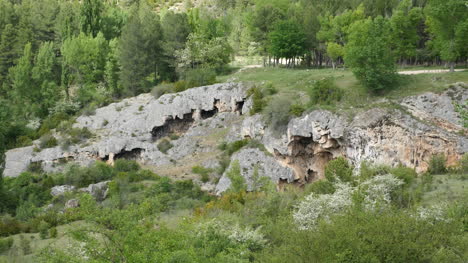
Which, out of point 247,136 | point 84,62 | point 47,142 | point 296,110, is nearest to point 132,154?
point 47,142

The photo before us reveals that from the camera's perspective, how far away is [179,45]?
6538 cm

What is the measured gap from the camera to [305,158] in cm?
4716

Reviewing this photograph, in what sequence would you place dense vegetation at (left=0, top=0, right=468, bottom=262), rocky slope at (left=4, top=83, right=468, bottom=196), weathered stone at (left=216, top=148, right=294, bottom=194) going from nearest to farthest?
dense vegetation at (left=0, top=0, right=468, bottom=262) < rocky slope at (left=4, top=83, right=468, bottom=196) < weathered stone at (left=216, top=148, right=294, bottom=194)

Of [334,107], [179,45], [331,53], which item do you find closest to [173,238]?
[334,107]

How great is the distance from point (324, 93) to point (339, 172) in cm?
1117

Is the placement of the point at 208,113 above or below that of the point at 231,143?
above

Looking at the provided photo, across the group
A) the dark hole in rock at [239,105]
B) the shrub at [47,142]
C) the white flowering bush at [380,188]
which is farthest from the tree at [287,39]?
the white flowering bush at [380,188]

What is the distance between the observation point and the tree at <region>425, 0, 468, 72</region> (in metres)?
45.0

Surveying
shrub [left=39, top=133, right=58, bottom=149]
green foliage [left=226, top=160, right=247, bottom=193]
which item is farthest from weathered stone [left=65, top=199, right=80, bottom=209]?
green foliage [left=226, top=160, right=247, bottom=193]

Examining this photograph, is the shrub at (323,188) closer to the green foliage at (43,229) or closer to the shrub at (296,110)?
the shrub at (296,110)

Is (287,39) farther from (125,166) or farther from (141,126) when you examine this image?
(125,166)

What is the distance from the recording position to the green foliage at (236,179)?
4216 cm

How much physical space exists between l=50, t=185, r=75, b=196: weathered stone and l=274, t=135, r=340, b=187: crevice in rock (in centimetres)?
1955

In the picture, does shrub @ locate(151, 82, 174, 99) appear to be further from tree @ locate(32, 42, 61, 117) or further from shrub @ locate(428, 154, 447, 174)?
shrub @ locate(428, 154, 447, 174)
